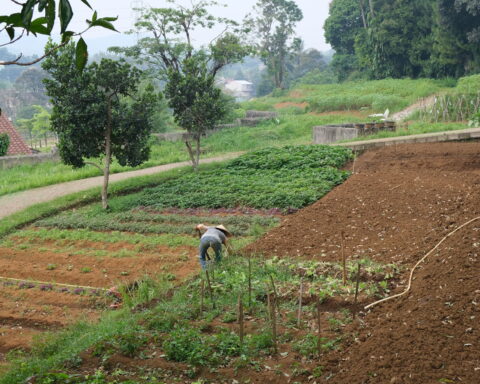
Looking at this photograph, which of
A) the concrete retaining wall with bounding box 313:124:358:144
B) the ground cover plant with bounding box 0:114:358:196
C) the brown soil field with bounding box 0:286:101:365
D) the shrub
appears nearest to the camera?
the shrub

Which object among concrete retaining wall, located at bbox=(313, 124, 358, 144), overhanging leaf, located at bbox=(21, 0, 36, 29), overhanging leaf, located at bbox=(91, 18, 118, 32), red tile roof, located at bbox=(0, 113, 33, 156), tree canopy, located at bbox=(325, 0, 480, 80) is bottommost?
concrete retaining wall, located at bbox=(313, 124, 358, 144)

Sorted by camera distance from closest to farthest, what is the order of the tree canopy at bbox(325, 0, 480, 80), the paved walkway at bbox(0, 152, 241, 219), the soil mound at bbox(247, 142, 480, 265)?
the soil mound at bbox(247, 142, 480, 265) → the paved walkway at bbox(0, 152, 241, 219) → the tree canopy at bbox(325, 0, 480, 80)

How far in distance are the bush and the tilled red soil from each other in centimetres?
1491

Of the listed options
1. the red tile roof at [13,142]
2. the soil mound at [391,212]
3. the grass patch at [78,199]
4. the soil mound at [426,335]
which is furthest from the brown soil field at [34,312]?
the red tile roof at [13,142]

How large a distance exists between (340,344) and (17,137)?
23.2 m

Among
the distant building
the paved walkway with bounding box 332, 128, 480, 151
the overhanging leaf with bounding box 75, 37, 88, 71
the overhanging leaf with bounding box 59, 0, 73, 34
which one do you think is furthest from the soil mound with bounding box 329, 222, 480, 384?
the distant building

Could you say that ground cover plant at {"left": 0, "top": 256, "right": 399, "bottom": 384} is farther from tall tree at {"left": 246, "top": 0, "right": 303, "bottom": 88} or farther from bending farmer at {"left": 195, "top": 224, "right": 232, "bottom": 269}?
tall tree at {"left": 246, "top": 0, "right": 303, "bottom": 88}

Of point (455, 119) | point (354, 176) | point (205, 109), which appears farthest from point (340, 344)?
point (455, 119)

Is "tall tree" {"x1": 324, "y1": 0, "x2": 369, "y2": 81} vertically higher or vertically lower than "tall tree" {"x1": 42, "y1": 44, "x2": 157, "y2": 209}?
higher

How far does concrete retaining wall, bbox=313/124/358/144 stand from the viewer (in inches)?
837

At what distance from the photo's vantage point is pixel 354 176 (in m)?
14.6

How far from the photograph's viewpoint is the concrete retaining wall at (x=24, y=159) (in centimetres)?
2145

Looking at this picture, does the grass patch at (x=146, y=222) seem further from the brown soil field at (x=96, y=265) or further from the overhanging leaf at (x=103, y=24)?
the overhanging leaf at (x=103, y=24)

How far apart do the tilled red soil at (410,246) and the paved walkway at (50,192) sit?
740cm
